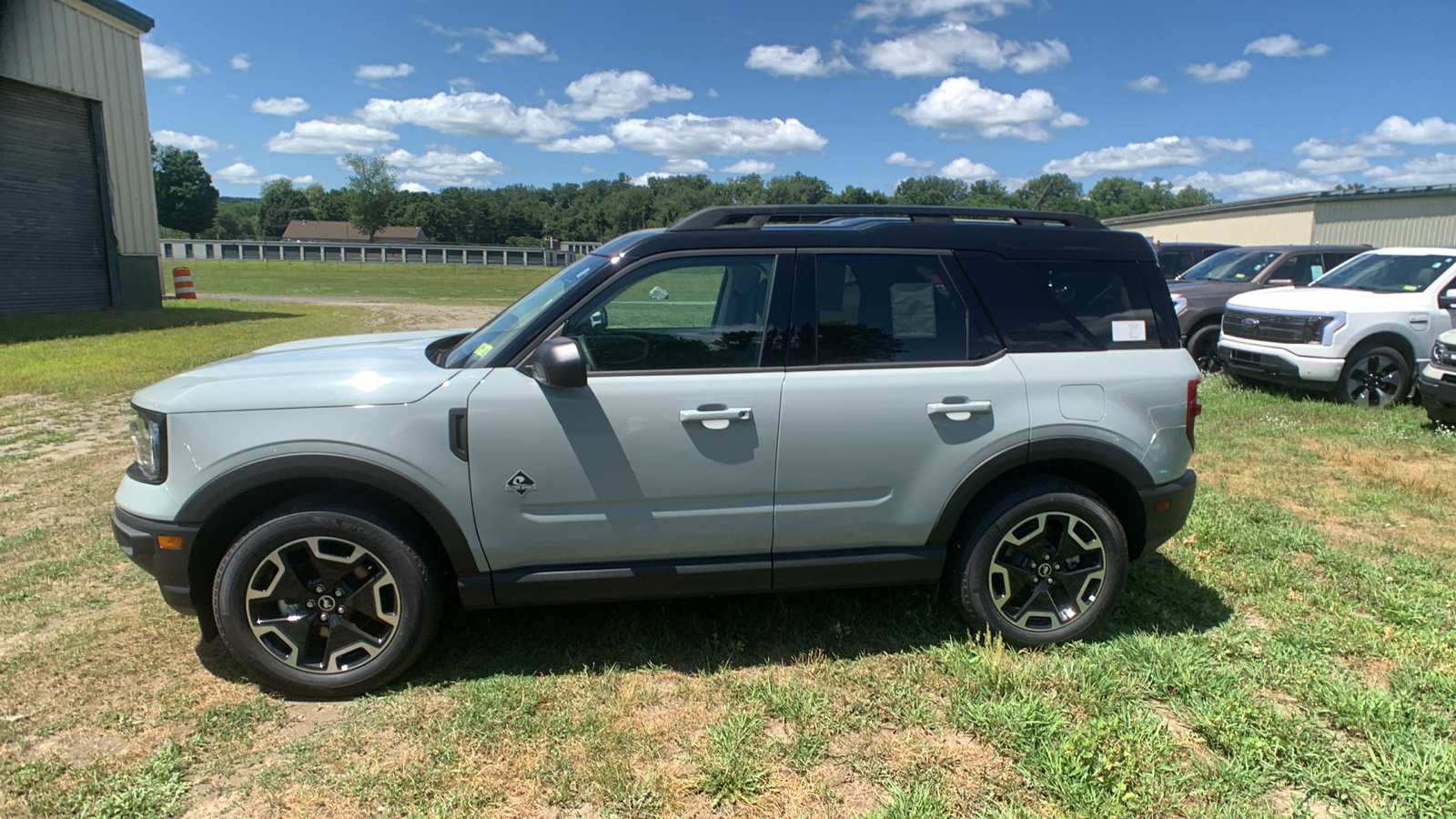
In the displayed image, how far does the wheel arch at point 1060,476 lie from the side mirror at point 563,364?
5.35ft

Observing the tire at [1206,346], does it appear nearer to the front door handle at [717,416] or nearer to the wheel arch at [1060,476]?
the wheel arch at [1060,476]

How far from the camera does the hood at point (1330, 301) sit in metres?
9.02

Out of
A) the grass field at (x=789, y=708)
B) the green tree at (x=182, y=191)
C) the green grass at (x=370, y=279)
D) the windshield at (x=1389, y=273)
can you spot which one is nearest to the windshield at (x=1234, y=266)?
the windshield at (x=1389, y=273)

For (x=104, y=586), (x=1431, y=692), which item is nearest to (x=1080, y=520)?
(x=1431, y=692)

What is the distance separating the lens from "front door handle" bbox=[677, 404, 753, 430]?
330 centimetres

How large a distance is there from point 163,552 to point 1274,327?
10619mm

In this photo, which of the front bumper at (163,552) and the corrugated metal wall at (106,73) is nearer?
the front bumper at (163,552)

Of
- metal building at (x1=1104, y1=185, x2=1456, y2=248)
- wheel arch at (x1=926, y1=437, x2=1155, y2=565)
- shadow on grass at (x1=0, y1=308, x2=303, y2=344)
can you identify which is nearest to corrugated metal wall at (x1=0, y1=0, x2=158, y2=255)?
shadow on grass at (x1=0, y1=308, x2=303, y2=344)

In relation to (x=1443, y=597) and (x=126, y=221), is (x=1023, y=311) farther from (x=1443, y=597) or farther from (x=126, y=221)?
(x=126, y=221)

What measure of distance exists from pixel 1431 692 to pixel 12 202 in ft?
73.3

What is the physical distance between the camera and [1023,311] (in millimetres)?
3680

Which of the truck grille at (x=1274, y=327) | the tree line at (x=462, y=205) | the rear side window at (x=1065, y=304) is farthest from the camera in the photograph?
the tree line at (x=462, y=205)

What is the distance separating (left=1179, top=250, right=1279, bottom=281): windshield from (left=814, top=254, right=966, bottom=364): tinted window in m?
11.6

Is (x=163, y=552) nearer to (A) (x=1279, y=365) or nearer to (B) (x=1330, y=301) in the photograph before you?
(A) (x=1279, y=365)
